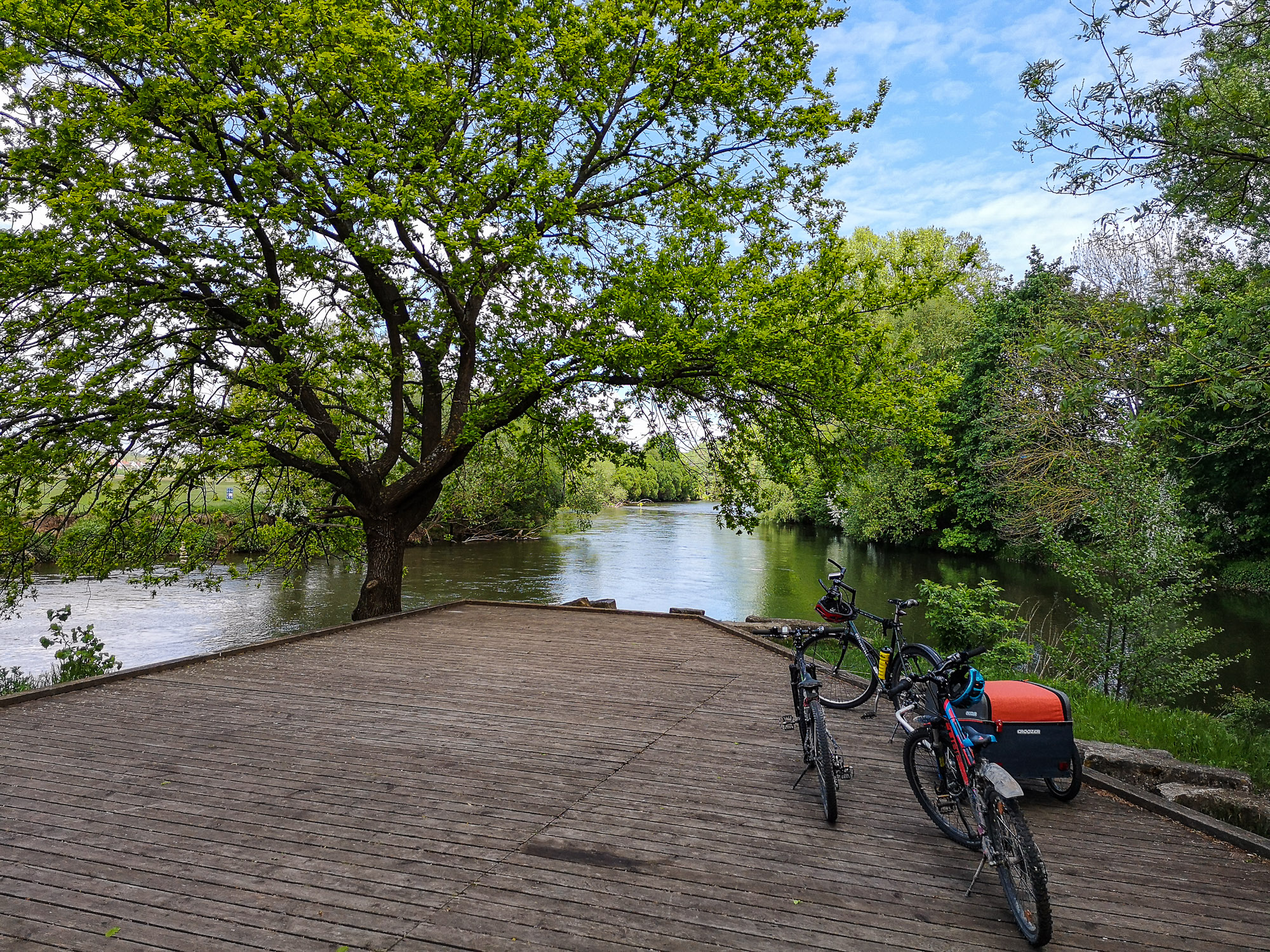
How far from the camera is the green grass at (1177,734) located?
25.6 feet

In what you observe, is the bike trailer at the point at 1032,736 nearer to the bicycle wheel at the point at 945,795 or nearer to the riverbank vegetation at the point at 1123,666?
the bicycle wheel at the point at 945,795

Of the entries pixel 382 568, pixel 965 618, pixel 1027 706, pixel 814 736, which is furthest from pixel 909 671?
pixel 382 568

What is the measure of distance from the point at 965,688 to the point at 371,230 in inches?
447

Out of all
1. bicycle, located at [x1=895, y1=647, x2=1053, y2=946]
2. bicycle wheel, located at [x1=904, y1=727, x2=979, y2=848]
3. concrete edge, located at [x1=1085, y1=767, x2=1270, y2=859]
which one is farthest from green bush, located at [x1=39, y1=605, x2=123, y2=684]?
concrete edge, located at [x1=1085, y1=767, x2=1270, y2=859]

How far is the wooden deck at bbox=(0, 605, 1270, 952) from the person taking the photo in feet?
10.5

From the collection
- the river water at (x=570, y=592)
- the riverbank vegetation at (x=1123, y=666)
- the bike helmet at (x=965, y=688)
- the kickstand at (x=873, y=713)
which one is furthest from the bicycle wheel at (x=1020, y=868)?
the river water at (x=570, y=592)

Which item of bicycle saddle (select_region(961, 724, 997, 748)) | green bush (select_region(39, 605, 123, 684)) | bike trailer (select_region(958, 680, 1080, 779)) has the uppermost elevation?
bicycle saddle (select_region(961, 724, 997, 748))

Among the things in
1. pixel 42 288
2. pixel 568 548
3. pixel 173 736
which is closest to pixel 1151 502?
pixel 173 736

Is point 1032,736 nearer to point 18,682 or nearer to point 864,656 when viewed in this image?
point 864,656

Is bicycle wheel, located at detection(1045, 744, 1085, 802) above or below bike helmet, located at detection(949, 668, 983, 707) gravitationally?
below

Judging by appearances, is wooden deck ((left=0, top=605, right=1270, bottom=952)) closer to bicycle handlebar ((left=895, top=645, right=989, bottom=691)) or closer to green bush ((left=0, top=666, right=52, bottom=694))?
bicycle handlebar ((left=895, top=645, right=989, bottom=691))

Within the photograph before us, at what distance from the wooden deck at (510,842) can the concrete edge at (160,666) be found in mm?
206

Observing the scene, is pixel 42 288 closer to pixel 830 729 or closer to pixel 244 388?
pixel 244 388

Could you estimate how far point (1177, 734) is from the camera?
332 inches
